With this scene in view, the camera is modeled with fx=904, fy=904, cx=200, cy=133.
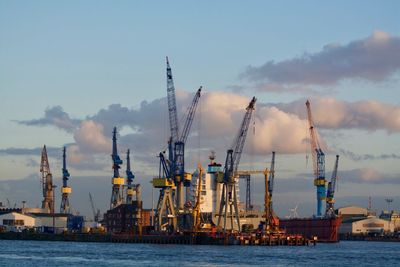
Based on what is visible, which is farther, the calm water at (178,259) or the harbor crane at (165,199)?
the harbor crane at (165,199)

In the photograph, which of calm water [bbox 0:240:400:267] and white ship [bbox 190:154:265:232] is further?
white ship [bbox 190:154:265:232]

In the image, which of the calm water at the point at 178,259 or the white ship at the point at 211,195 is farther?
the white ship at the point at 211,195

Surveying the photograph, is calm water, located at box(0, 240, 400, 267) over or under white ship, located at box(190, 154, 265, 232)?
under

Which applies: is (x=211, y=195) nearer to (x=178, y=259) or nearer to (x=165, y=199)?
(x=165, y=199)

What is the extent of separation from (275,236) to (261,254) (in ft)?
128

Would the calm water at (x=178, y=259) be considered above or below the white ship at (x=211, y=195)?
below

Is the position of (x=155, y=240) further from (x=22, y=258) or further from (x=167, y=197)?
(x=22, y=258)

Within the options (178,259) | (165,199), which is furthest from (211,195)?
(178,259)

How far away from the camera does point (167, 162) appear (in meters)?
176

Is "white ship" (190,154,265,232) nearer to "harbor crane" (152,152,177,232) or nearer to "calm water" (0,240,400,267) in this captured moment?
"harbor crane" (152,152,177,232)

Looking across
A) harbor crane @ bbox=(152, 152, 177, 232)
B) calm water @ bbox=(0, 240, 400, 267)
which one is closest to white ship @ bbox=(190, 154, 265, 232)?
harbor crane @ bbox=(152, 152, 177, 232)

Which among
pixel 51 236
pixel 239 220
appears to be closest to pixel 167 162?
pixel 239 220

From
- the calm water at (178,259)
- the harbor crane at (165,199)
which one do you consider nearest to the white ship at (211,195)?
the harbor crane at (165,199)

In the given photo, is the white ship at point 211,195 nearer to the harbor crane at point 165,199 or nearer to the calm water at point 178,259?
the harbor crane at point 165,199
